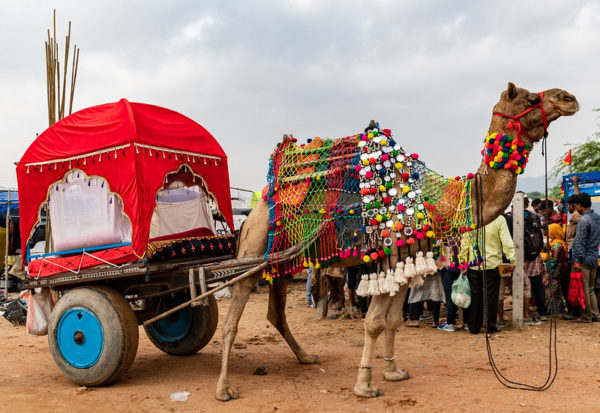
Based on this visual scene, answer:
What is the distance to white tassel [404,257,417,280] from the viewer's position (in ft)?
14.3

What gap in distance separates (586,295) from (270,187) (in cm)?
582

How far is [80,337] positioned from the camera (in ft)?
16.4

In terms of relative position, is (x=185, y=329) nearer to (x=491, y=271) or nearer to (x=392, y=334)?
(x=392, y=334)

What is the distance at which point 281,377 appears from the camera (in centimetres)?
532

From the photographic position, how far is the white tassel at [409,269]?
14.3ft

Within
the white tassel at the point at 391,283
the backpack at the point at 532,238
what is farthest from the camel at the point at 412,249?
the backpack at the point at 532,238

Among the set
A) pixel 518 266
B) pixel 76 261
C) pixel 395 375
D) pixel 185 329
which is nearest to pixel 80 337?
pixel 76 261

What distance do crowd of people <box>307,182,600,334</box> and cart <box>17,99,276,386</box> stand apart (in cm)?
378

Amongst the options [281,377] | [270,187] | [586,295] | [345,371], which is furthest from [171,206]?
[586,295]

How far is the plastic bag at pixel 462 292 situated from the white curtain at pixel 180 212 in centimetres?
357

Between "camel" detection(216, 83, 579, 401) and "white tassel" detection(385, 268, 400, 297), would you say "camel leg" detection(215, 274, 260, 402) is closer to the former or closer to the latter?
"camel" detection(216, 83, 579, 401)

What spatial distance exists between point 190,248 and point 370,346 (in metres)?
2.12

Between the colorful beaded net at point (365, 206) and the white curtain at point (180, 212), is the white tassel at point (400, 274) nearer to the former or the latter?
the colorful beaded net at point (365, 206)

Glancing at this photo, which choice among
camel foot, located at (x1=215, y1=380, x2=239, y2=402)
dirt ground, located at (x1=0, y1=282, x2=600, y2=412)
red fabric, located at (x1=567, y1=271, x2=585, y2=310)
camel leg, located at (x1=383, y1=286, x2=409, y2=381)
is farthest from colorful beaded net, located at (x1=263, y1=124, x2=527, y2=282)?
red fabric, located at (x1=567, y1=271, x2=585, y2=310)
